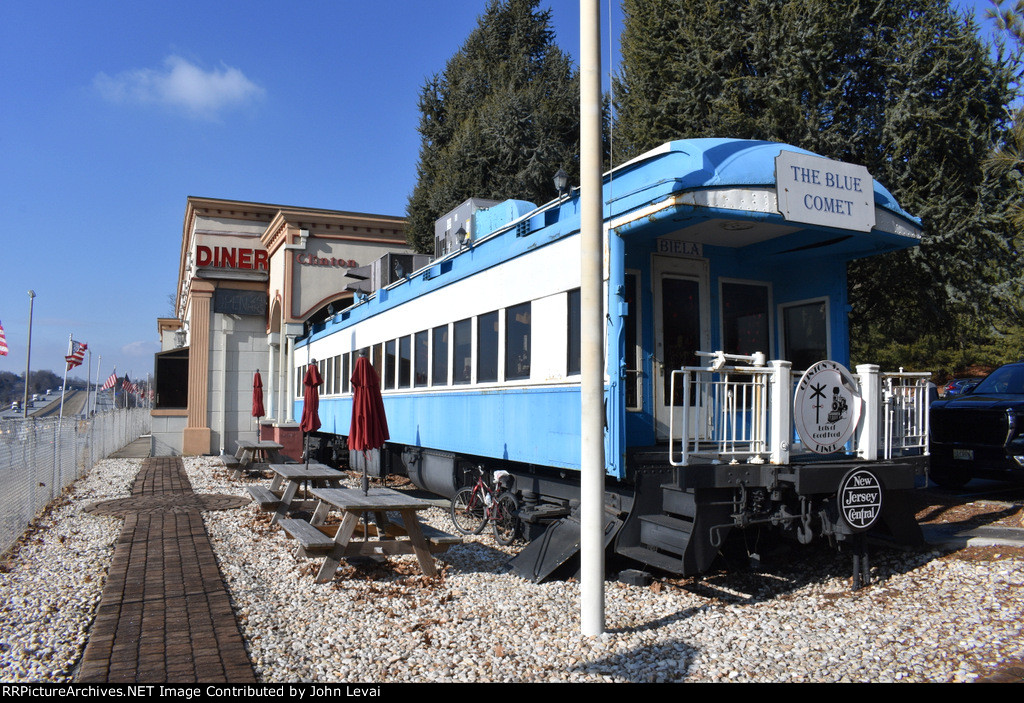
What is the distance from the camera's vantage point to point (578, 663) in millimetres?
4523

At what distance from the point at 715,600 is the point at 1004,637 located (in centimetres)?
184

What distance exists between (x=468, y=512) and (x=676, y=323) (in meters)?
3.53

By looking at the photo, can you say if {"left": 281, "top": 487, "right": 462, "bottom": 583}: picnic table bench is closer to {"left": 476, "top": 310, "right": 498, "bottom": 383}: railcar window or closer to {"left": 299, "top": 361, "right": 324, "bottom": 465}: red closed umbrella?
{"left": 476, "top": 310, "right": 498, "bottom": 383}: railcar window

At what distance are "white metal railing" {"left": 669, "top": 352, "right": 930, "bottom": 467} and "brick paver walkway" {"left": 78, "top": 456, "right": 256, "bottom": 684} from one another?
3.25 meters

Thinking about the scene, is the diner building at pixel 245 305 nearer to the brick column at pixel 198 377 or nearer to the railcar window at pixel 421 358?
the brick column at pixel 198 377

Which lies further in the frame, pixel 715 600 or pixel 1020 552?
pixel 1020 552

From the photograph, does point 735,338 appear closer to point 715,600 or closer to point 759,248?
point 759,248

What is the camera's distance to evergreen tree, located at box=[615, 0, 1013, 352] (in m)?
11.6

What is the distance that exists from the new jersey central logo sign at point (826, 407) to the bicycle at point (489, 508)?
308 centimetres

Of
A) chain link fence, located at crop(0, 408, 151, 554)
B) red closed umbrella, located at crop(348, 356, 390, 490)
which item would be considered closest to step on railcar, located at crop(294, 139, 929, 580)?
red closed umbrella, located at crop(348, 356, 390, 490)

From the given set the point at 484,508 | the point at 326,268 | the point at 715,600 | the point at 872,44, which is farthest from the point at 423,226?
the point at 715,600

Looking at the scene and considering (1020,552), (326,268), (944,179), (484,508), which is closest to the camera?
(1020,552)

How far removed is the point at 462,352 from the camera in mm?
9375

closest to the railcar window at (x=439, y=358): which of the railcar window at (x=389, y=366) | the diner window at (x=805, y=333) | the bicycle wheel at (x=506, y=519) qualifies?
the railcar window at (x=389, y=366)
